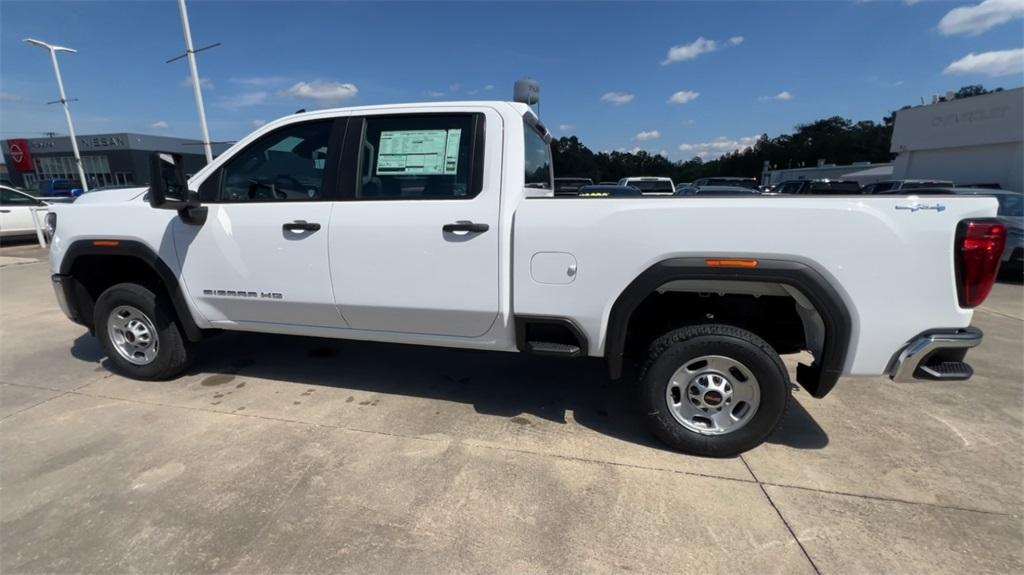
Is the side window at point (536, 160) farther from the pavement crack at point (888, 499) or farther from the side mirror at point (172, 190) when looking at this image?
the pavement crack at point (888, 499)

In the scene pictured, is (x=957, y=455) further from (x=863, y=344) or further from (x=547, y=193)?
(x=547, y=193)

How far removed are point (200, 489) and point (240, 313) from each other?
4.42ft

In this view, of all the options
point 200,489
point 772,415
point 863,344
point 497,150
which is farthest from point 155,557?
point 863,344

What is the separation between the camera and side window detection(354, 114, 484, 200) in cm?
294

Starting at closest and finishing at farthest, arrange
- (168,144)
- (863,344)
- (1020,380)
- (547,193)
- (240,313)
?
(863,344)
(240,313)
(547,193)
(1020,380)
(168,144)

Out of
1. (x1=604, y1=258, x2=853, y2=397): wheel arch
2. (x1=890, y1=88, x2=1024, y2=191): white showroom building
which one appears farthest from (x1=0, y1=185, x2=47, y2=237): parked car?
(x1=890, y1=88, x2=1024, y2=191): white showroom building

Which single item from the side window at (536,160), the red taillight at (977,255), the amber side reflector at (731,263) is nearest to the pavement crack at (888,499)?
the red taillight at (977,255)

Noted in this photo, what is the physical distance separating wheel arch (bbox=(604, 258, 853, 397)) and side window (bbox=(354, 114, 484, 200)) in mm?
1118

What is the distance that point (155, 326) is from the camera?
12.2ft

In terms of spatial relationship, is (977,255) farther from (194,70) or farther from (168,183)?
(194,70)

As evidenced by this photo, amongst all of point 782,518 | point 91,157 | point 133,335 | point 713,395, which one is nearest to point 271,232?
point 133,335

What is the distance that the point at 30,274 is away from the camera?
8914 millimetres

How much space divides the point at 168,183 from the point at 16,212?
1500 centimetres

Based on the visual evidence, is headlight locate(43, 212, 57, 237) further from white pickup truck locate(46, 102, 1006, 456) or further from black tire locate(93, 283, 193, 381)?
black tire locate(93, 283, 193, 381)
